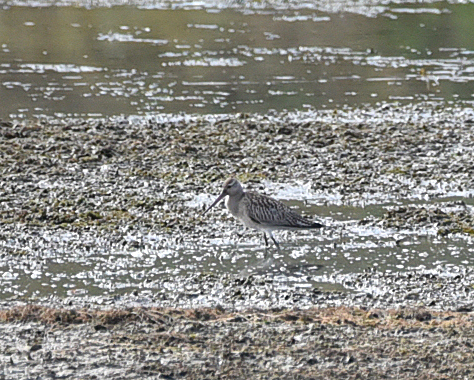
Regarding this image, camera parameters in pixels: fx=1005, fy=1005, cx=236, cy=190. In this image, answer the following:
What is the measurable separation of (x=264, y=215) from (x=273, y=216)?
100mm

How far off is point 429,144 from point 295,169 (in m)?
2.58

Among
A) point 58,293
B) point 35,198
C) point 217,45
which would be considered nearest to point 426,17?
point 217,45

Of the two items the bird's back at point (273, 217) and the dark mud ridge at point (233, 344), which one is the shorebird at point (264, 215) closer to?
the bird's back at point (273, 217)

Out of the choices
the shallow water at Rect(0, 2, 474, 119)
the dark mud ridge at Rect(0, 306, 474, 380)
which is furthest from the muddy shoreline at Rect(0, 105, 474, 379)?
the shallow water at Rect(0, 2, 474, 119)

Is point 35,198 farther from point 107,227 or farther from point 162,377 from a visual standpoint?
point 162,377

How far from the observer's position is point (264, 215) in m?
10.7

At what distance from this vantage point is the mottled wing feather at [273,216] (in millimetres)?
10703

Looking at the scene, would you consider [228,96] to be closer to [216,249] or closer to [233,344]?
[216,249]

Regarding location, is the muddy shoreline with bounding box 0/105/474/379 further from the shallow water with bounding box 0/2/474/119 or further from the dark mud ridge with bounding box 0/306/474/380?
the shallow water with bounding box 0/2/474/119

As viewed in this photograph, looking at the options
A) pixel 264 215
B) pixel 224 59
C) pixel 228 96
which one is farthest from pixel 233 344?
pixel 224 59

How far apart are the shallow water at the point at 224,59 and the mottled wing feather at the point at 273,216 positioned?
23.8 ft

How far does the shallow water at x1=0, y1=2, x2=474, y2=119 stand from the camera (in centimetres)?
1911

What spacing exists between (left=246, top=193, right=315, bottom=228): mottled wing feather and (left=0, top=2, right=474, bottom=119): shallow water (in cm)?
725

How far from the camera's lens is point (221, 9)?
1355 inches
